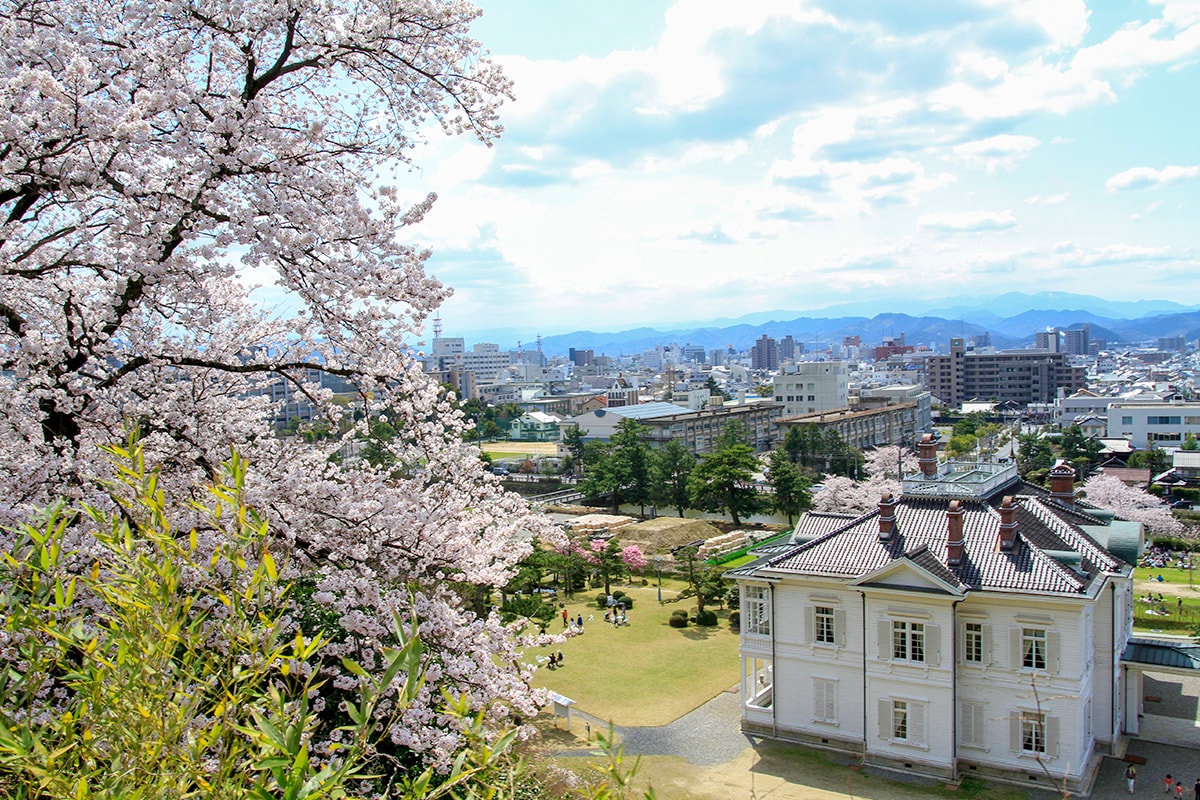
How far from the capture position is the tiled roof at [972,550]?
14.6 meters

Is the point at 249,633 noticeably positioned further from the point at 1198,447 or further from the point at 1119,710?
the point at 1198,447

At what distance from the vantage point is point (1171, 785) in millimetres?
13898

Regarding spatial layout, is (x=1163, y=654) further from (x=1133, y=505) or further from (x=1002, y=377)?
(x=1002, y=377)

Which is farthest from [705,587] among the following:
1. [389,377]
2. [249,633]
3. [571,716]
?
[249,633]

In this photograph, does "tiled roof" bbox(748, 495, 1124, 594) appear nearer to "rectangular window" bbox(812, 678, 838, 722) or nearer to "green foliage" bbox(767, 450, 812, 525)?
"rectangular window" bbox(812, 678, 838, 722)

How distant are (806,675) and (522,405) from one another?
9704cm

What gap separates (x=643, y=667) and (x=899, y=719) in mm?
7009

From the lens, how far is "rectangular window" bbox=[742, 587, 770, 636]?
16.9m

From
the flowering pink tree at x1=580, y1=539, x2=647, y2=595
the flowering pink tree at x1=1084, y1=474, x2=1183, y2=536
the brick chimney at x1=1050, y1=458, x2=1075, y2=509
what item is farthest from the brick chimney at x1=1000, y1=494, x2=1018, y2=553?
the flowering pink tree at x1=1084, y1=474, x2=1183, y2=536

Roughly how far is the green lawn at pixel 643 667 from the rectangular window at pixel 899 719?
14.3 ft

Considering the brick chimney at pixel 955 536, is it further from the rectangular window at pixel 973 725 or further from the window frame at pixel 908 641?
the rectangular window at pixel 973 725

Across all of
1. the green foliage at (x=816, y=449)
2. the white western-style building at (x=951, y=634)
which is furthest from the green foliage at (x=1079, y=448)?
the white western-style building at (x=951, y=634)

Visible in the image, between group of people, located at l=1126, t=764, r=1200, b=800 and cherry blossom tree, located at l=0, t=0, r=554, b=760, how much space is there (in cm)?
1265

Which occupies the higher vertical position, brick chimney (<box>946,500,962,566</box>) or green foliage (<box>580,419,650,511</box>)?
brick chimney (<box>946,500,962,566</box>)
